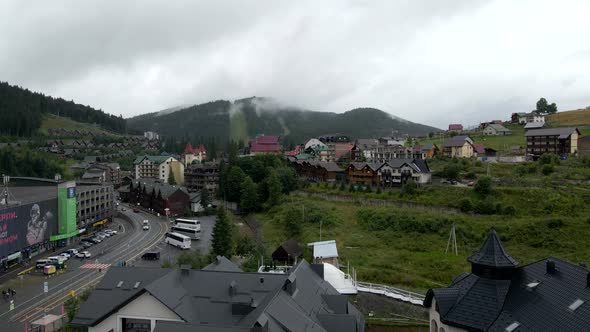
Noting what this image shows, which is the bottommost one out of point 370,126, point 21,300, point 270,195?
point 21,300

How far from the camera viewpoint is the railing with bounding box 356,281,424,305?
78.8 feet

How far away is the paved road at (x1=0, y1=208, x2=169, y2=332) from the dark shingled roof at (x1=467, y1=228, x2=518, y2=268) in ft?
81.2

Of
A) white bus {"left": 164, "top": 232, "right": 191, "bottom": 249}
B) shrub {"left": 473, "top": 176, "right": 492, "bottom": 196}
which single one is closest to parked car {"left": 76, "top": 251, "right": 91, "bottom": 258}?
white bus {"left": 164, "top": 232, "right": 191, "bottom": 249}

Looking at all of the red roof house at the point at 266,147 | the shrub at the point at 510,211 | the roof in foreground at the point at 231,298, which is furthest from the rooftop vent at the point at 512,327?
the red roof house at the point at 266,147

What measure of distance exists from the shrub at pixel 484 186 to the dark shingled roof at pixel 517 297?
30.9 m

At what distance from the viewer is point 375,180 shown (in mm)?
58531

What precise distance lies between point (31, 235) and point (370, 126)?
481ft

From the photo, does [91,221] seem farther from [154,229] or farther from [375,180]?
[375,180]

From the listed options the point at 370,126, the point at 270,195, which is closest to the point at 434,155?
the point at 270,195

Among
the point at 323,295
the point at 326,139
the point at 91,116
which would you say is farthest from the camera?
the point at 91,116

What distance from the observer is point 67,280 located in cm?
3234

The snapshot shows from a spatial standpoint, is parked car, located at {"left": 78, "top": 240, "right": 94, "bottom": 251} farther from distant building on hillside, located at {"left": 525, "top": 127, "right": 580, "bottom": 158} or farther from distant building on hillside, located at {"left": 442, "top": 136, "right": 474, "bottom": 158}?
distant building on hillside, located at {"left": 525, "top": 127, "right": 580, "bottom": 158}

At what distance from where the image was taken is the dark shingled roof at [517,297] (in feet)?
39.5

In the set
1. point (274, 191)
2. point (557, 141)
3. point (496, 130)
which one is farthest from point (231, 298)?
point (496, 130)
